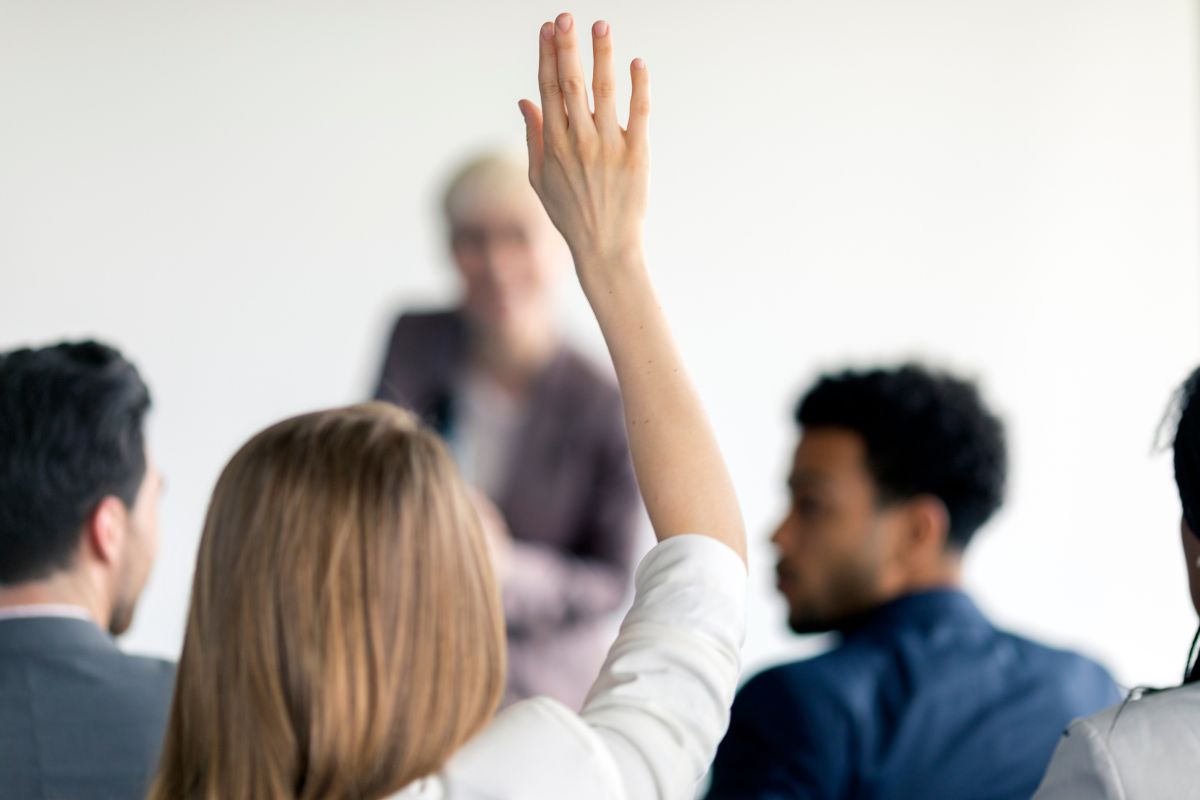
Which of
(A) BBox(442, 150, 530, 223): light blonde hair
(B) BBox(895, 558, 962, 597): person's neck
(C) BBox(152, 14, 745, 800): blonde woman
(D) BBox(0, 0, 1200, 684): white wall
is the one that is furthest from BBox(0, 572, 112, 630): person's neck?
(D) BBox(0, 0, 1200, 684): white wall

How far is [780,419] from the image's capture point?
4.22m

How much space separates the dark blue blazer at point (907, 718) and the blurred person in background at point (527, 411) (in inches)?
36.4

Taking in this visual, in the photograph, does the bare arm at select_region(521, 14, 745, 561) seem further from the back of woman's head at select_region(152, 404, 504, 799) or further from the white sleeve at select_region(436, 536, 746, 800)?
the back of woman's head at select_region(152, 404, 504, 799)

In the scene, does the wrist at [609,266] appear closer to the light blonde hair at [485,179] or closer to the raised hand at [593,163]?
the raised hand at [593,163]

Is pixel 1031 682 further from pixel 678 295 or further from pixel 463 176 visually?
pixel 678 295

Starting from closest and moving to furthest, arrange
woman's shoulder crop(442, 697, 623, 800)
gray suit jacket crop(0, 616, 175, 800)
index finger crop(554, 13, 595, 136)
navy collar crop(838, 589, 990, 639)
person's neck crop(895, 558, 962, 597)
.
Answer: woman's shoulder crop(442, 697, 623, 800) < index finger crop(554, 13, 595, 136) < gray suit jacket crop(0, 616, 175, 800) < navy collar crop(838, 589, 990, 639) < person's neck crop(895, 558, 962, 597)

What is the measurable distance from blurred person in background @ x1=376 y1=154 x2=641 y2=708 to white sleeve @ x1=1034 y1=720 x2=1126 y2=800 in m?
1.73

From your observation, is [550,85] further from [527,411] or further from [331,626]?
[527,411]

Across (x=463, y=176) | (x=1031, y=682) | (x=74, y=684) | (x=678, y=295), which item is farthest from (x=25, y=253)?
(x=1031, y=682)

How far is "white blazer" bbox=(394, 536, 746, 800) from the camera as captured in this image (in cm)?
97

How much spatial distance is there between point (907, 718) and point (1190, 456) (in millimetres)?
832

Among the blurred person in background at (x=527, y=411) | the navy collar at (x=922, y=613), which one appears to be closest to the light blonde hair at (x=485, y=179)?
the blurred person in background at (x=527, y=411)

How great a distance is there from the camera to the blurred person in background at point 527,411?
9.70ft

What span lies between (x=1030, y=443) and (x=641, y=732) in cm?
362
